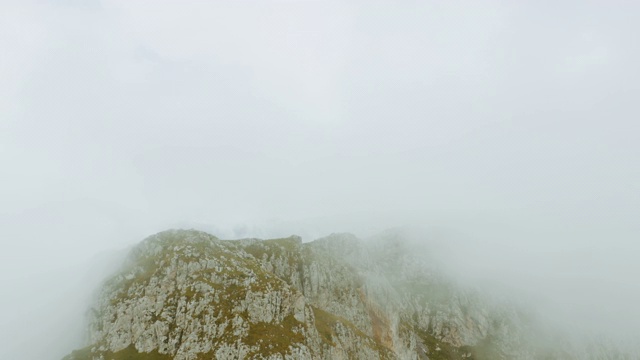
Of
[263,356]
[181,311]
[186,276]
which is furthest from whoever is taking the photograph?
[186,276]

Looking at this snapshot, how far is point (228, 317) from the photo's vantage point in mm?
165625

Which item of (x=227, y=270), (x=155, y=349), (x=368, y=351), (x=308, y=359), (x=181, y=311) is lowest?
(x=368, y=351)

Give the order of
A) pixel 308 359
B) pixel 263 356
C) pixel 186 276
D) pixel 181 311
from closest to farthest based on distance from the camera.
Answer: pixel 263 356 < pixel 308 359 < pixel 181 311 < pixel 186 276

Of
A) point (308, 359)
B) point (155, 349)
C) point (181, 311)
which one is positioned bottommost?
point (308, 359)

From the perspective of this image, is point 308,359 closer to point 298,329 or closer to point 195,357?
point 298,329

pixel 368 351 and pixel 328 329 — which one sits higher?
pixel 328 329

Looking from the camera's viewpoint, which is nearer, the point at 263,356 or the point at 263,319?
the point at 263,356

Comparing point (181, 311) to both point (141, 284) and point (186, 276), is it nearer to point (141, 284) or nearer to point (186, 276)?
point (186, 276)

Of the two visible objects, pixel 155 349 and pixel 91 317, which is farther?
pixel 91 317

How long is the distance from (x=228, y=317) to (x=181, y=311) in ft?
76.9

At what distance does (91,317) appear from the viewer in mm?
198500

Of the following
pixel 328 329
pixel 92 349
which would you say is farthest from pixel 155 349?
pixel 328 329

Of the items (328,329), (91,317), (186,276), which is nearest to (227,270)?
(186,276)

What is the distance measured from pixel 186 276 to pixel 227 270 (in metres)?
20.7
